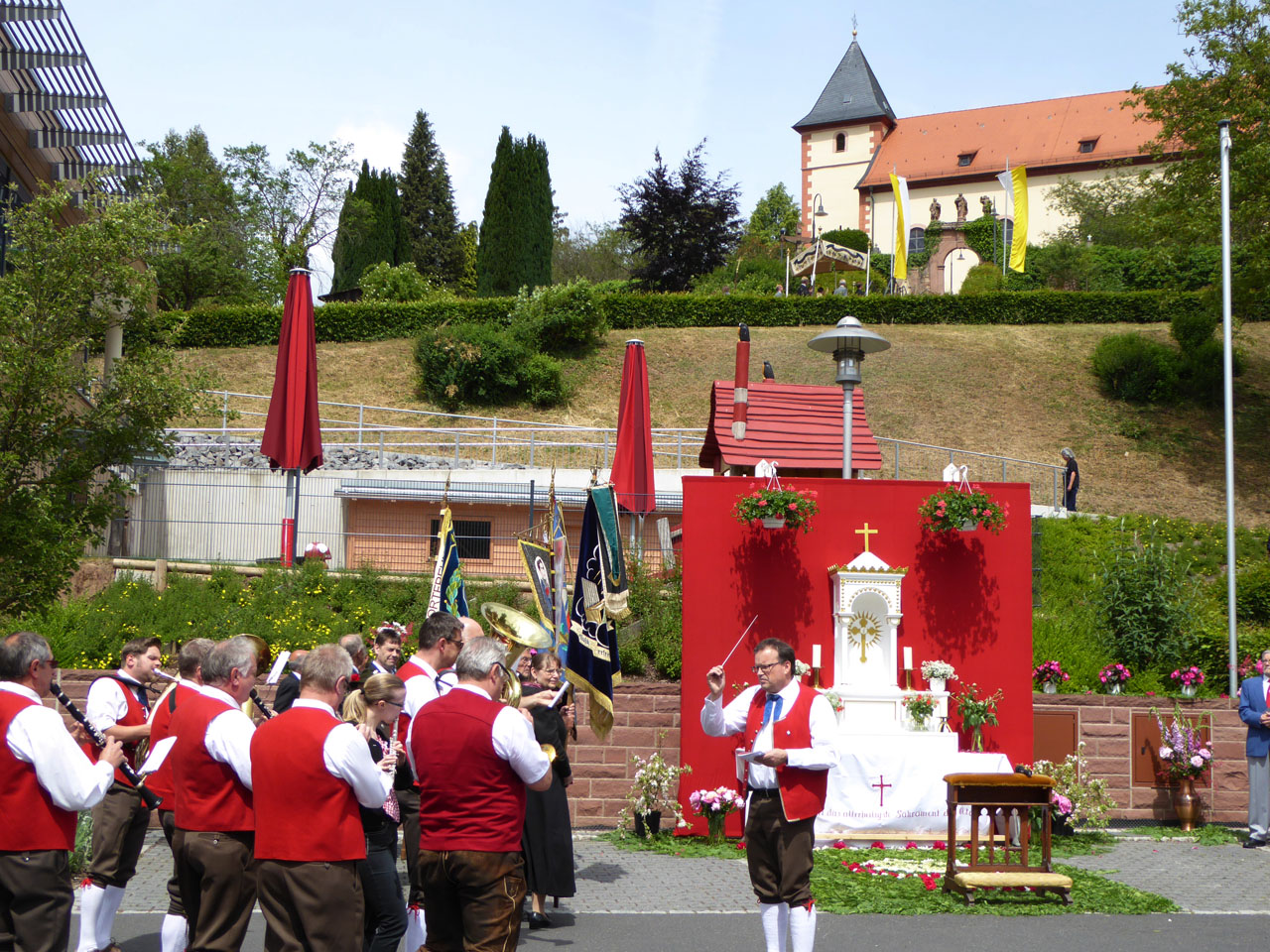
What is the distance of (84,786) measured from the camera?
4887mm

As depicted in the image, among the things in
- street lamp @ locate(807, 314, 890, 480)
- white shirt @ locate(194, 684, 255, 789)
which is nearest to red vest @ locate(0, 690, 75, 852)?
white shirt @ locate(194, 684, 255, 789)

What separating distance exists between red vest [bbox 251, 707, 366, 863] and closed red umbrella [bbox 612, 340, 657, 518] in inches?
374

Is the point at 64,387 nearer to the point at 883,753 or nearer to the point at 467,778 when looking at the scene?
the point at 467,778

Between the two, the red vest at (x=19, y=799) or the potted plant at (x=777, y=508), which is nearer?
the red vest at (x=19, y=799)

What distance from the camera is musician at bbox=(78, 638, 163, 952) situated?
648 centimetres

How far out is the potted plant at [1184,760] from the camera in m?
11.7

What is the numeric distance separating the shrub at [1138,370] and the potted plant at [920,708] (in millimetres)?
29205

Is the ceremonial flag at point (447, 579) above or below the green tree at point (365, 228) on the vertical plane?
below

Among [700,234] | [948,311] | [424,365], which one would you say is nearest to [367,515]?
[424,365]

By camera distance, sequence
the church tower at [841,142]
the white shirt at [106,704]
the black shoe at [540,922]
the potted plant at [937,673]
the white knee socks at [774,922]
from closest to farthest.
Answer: the white knee socks at [774,922]
the white shirt at [106,704]
the black shoe at [540,922]
the potted plant at [937,673]
the church tower at [841,142]

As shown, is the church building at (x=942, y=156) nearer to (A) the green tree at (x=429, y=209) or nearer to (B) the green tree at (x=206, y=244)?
(A) the green tree at (x=429, y=209)

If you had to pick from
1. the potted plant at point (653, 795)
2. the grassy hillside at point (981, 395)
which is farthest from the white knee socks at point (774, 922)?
the grassy hillside at point (981, 395)

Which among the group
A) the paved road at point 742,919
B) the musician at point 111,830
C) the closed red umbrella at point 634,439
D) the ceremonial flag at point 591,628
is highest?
the closed red umbrella at point 634,439

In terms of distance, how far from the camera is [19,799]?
16.0 feet
